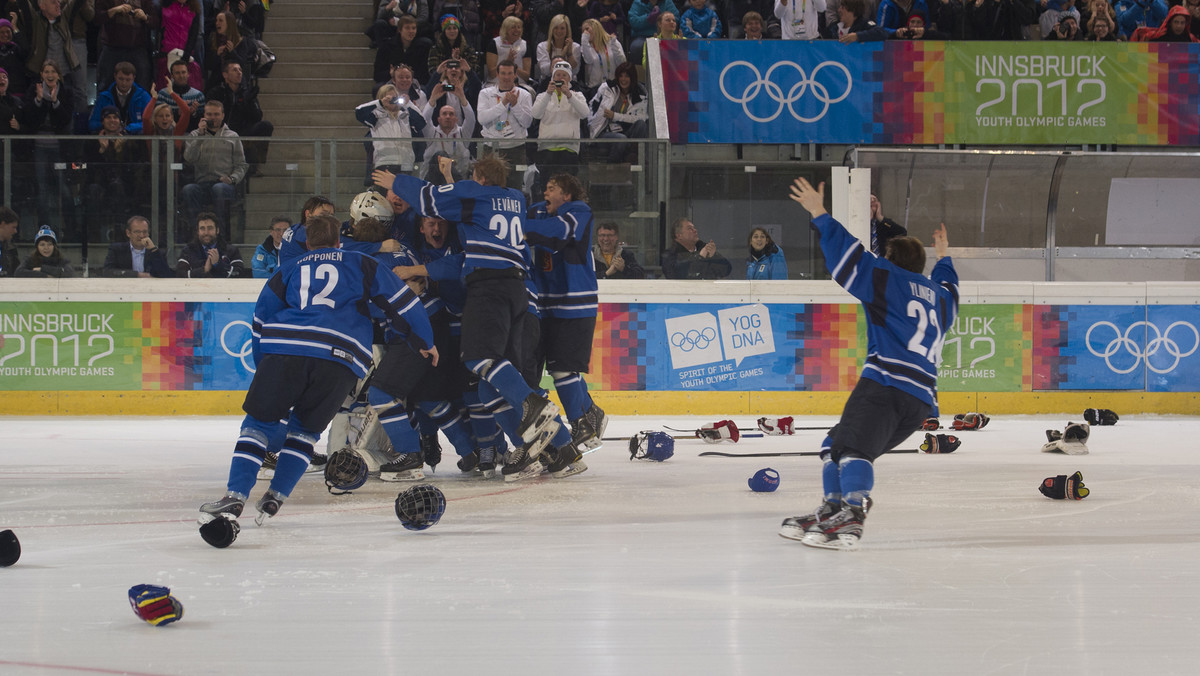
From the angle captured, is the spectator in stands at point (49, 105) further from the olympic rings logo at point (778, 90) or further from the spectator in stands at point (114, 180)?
the olympic rings logo at point (778, 90)

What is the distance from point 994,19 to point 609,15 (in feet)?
12.8

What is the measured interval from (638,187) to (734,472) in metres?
3.61

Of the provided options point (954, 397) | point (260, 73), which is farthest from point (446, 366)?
point (260, 73)

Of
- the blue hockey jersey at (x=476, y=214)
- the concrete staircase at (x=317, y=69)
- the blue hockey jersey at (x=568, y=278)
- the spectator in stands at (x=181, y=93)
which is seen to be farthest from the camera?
the concrete staircase at (x=317, y=69)

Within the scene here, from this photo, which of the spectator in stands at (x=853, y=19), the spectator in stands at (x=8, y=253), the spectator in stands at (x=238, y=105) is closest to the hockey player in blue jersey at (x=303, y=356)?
the spectator in stands at (x=8, y=253)

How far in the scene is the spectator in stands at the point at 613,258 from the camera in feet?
30.0

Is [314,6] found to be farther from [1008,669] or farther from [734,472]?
[1008,669]

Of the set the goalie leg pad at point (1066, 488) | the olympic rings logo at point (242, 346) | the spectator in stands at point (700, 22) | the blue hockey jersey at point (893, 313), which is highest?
the spectator in stands at point (700, 22)

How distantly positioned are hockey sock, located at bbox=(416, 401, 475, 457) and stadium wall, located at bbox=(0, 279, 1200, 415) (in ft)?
10.3

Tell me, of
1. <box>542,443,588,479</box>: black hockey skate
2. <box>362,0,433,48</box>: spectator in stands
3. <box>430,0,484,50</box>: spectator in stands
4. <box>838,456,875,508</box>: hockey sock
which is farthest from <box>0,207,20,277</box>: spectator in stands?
<box>838,456,875,508</box>: hockey sock

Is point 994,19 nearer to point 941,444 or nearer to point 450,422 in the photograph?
point 941,444

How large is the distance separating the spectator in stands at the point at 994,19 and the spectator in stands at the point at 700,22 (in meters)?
2.52

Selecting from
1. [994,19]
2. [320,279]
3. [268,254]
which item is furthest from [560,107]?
[320,279]

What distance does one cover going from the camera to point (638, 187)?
9.15 metres
